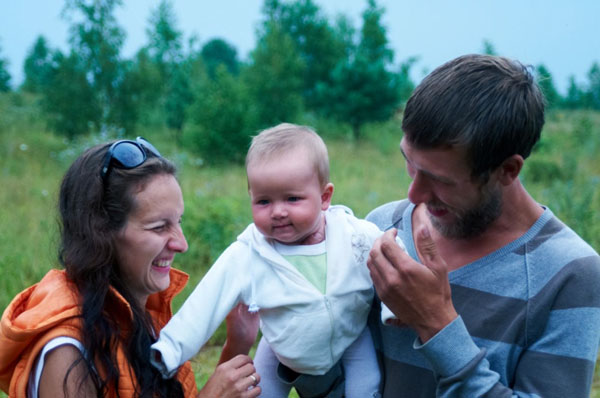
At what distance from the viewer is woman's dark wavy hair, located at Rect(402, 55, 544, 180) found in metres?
1.84

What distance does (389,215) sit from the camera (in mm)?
2439

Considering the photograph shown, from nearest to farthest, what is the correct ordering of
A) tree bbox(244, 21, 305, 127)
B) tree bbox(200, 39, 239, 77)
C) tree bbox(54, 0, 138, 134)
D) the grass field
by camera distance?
the grass field, tree bbox(54, 0, 138, 134), tree bbox(244, 21, 305, 127), tree bbox(200, 39, 239, 77)

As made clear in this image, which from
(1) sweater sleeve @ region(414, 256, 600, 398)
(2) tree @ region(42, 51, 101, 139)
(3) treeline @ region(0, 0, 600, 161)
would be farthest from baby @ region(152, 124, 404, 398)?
(2) tree @ region(42, 51, 101, 139)

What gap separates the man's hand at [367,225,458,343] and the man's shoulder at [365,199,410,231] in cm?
47

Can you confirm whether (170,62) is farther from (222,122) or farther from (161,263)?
(161,263)

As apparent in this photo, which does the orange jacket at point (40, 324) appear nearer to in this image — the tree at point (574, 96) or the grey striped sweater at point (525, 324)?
the grey striped sweater at point (525, 324)

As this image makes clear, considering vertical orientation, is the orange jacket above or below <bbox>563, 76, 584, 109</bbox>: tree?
Answer: above

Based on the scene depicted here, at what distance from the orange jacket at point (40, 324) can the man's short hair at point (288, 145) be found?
772 millimetres

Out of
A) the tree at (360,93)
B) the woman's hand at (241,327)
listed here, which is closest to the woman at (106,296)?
the woman's hand at (241,327)

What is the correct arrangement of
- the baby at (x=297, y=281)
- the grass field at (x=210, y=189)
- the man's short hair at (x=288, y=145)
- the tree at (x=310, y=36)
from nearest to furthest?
the baby at (x=297, y=281)
the man's short hair at (x=288, y=145)
the grass field at (x=210, y=189)
the tree at (x=310, y=36)

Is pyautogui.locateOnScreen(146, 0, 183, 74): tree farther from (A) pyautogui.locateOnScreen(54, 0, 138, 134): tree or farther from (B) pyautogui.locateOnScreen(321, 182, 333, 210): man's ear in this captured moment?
(B) pyautogui.locateOnScreen(321, 182, 333, 210): man's ear

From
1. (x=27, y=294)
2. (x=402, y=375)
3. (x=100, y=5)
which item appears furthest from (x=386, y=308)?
(x=100, y=5)

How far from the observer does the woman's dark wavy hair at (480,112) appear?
184cm

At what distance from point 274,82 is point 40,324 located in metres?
23.0
